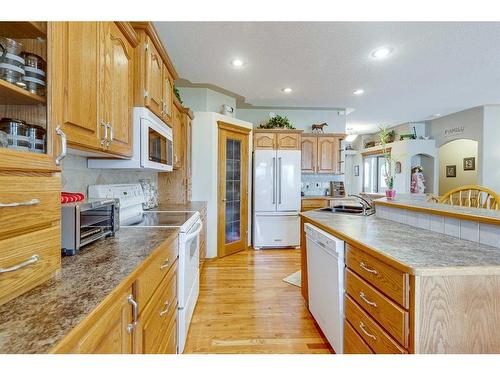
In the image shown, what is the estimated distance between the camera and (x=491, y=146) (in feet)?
16.9

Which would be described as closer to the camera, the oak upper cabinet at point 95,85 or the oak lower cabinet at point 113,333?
the oak lower cabinet at point 113,333

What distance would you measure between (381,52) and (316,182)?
2927 millimetres

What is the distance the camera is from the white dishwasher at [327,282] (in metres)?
1.60

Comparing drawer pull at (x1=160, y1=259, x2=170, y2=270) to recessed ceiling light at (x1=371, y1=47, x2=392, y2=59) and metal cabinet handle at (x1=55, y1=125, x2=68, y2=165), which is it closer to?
metal cabinet handle at (x1=55, y1=125, x2=68, y2=165)

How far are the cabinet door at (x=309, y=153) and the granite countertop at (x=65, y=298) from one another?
4.17m

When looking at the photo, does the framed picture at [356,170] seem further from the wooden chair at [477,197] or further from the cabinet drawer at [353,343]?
the cabinet drawer at [353,343]

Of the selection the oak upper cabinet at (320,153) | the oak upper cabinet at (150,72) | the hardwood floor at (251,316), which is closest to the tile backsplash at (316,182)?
the oak upper cabinet at (320,153)

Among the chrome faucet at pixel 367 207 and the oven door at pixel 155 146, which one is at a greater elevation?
the oven door at pixel 155 146

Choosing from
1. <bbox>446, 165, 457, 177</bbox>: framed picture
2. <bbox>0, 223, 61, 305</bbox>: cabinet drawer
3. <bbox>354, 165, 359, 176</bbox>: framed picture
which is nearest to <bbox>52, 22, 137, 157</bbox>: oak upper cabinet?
<bbox>0, 223, 61, 305</bbox>: cabinet drawer

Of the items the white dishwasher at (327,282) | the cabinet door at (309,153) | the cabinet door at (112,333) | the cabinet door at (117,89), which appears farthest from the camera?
the cabinet door at (309,153)

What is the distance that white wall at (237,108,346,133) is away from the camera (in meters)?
5.29
